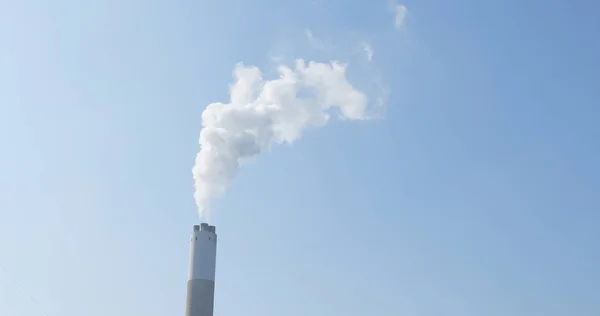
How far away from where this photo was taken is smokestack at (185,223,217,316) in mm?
45375

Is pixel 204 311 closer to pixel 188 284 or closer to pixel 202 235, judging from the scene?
pixel 188 284

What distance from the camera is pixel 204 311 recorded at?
148 feet

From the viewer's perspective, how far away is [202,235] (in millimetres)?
47781

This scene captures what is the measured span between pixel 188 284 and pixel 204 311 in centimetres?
219

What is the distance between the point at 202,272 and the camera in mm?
46406

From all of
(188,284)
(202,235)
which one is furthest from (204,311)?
(202,235)

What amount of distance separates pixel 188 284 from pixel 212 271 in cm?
171

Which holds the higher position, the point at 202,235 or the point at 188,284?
the point at 202,235

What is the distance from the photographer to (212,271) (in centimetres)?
4700

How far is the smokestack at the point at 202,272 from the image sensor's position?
45375 millimetres

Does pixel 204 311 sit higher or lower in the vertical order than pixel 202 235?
lower

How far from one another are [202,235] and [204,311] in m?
5.07
